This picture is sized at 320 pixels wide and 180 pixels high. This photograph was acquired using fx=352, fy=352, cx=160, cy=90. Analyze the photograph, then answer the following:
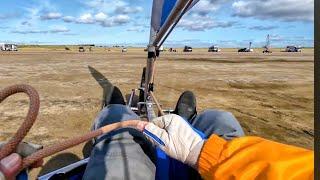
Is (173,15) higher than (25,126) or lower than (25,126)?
higher

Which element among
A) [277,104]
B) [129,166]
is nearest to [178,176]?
[129,166]

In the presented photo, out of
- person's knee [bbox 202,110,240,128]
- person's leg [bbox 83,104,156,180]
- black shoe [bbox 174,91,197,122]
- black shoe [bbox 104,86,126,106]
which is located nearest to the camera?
person's leg [bbox 83,104,156,180]

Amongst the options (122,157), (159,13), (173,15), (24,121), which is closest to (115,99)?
(159,13)

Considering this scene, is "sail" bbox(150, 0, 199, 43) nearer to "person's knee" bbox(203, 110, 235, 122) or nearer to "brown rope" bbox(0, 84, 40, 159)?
"person's knee" bbox(203, 110, 235, 122)

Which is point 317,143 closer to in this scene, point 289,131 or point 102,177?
point 102,177

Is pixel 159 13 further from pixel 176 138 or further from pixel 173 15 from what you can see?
pixel 176 138

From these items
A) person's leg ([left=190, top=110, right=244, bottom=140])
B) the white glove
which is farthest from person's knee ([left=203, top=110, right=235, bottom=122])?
the white glove
